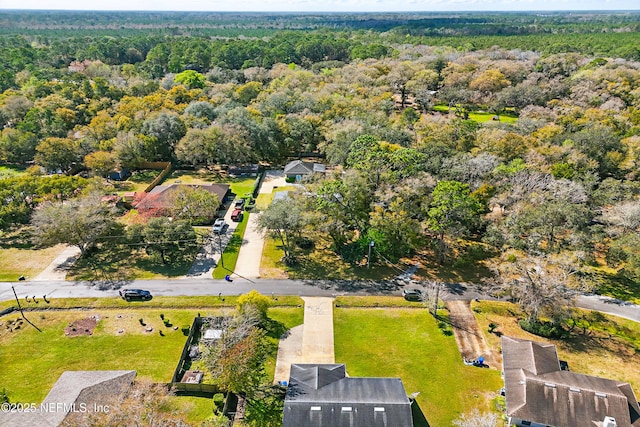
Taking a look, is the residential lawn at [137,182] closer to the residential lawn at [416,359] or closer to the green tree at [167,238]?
the green tree at [167,238]

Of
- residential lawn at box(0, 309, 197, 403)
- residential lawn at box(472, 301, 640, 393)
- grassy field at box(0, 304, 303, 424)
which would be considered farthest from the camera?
residential lawn at box(472, 301, 640, 393)

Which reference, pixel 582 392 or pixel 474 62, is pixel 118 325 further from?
pixel 474 62

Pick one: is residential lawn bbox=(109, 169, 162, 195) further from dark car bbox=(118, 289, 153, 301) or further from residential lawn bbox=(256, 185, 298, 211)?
dark car bbox=(118, 289, 153, 301)

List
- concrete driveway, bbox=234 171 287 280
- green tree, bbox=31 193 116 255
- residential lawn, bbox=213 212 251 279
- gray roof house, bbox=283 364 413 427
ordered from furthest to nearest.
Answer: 1. residential lawn, bbox=213 212 251 279
2. concrete driveway, bbox=234 171 287 280
3. green tree, bbox=31 193 116 255
4. gray roof house, bbox=283 364 413 427

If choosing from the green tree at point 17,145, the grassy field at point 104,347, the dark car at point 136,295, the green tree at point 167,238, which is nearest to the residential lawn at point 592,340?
the grassy field at point 104,347

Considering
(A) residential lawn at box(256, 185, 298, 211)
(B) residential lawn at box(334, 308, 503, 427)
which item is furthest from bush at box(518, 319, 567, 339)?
(A) residential lawn at box(256, 185, 298, 211)

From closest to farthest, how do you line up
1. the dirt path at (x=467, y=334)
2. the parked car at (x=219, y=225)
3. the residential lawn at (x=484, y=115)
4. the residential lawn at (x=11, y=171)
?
the dirt path at (x=467, y=334) < the parked car at (x=219, y=225) < the residential lawn at (x=11, y=171) < the residential lawn at (x=484, y=115)

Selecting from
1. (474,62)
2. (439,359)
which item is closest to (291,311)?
(439,359)
